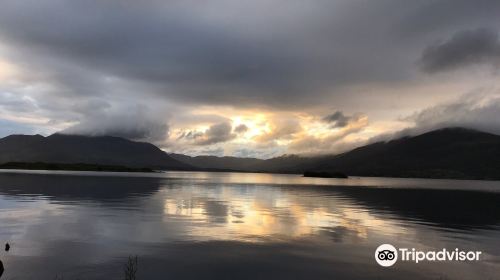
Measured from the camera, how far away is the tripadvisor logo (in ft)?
94.8

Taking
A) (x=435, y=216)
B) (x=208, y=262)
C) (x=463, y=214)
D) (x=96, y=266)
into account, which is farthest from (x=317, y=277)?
(x=463, y=214)

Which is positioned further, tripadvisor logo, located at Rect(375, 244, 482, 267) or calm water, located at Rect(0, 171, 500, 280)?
tripadvisor logo, located at Rect(375, 244, 482, 267)

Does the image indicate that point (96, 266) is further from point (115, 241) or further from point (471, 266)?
point (471, 266)

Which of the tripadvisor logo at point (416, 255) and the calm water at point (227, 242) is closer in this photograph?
the calm water at point (227, 242)

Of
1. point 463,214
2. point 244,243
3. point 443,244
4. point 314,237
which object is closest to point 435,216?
point 463,214

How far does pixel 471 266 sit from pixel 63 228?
34674mm

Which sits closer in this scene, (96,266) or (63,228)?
(96,266)

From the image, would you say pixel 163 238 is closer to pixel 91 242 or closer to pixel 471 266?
pixel 91 242

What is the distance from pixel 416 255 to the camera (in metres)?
30.5

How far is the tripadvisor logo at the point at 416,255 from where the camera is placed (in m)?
28.9

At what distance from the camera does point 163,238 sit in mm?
34719

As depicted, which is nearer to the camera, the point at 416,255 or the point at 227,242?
the point at 416,255

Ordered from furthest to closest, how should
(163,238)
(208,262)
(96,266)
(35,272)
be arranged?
(163,238), (208,262), (96,266), (35,272)

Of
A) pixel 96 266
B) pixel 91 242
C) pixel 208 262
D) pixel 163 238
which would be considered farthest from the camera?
pixel 163 238
